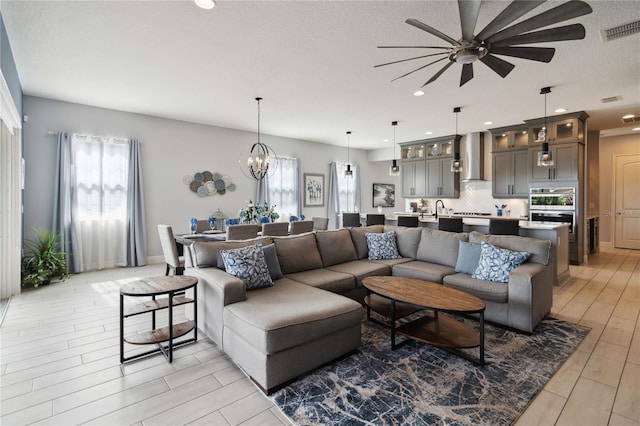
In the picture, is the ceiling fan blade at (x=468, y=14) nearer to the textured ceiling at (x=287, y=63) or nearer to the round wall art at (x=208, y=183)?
the textured ceiling at (x=287, y=63)

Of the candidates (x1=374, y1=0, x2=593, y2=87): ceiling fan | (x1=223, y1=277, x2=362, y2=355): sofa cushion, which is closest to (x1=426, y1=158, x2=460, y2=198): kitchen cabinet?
(x1=374, y1=0, x2=593, y2=87): ceiling fan

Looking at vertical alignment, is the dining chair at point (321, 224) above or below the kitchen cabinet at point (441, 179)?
below

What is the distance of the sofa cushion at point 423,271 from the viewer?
3.65 metres

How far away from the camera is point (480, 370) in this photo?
7.93ft

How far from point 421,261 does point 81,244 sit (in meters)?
5.85

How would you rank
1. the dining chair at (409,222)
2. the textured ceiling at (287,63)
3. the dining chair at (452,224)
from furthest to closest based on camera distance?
1. the dining chair at (409,222)
2. the dining chair at (452,224)
3. the textured ceiling at (287,63)

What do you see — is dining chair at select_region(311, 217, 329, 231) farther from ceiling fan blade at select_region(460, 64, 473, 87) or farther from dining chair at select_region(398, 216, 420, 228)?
ceiling fan blade at select_region(460, 64, 473, 87)

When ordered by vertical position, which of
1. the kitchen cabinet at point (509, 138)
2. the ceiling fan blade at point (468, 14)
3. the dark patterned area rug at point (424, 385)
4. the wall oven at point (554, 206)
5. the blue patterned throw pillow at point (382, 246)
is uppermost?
the kitchen cabinet at point (509, 138)

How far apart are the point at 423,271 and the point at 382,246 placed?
0.80 meters

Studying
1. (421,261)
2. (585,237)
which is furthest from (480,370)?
(585,237)

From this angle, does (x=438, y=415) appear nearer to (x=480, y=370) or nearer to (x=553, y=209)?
(x=480, y=370)

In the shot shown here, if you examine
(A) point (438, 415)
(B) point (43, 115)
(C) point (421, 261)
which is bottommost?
(A) point (438, 415)

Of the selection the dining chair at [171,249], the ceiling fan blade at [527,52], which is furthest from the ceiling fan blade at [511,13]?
the dining chair at [171,249]

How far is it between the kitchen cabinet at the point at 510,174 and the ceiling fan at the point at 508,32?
17.0 ft
